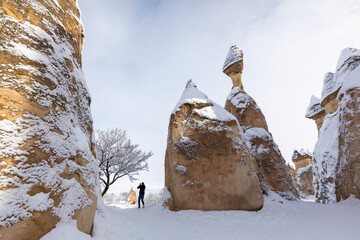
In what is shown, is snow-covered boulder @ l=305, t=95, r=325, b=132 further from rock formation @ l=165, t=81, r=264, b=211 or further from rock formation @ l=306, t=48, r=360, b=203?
rock formation @ l=165, t=81, r=264, b=211

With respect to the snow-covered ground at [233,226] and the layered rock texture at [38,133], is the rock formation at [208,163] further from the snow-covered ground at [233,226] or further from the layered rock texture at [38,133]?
the layered rock texture at [38,133]

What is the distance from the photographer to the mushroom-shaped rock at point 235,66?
57.4ft

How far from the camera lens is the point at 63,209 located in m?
2.93

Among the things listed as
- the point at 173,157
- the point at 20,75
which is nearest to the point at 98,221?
the point at 20,75

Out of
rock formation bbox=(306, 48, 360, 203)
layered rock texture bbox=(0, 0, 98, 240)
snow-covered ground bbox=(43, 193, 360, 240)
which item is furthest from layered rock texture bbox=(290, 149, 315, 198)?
layered rock texture bbox=(0, 0, 98, 240)

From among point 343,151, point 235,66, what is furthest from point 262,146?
point 235,66

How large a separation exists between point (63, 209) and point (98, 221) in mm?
1526

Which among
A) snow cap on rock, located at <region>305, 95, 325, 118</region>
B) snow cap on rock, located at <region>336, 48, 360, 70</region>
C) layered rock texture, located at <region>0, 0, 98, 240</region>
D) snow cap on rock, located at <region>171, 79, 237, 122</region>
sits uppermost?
snow cap on rock, located at <region>305, 95, 325, 118</region>

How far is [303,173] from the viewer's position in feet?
88.9

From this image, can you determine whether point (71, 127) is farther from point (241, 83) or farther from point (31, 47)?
point (241, 83)

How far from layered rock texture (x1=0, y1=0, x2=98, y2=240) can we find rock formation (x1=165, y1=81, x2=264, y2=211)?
497 centimetres

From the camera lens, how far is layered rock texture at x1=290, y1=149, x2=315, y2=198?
26216 mm

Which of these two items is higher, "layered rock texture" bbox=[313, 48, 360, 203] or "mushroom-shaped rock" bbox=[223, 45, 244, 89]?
"mushroom-shaped rock" bbox=[223, 45, 244, 89]

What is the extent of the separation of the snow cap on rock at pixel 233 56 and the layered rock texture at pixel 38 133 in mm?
Result: 16022
